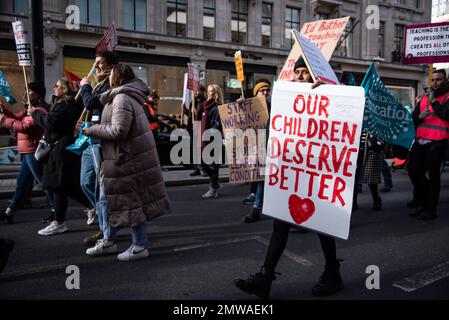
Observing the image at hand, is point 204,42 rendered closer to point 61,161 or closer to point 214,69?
point 214,69

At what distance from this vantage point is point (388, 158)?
44.7 ft

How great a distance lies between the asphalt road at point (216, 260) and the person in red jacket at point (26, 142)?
1.10ft

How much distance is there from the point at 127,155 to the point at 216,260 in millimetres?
1333

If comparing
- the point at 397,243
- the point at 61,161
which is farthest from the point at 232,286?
the point at 61,161

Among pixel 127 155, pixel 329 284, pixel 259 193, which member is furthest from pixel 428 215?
pixel 127 155

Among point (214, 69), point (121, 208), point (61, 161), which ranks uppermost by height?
point (214, 69)

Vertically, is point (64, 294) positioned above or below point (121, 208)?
below

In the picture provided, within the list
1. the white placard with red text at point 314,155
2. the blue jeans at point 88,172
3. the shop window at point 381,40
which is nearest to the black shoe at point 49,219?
the blue jeans at point 88,172

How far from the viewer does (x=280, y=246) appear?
297cm

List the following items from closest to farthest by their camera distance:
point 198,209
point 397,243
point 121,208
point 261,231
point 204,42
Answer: point 121,208
point 397,243
point 261,231
point 198,209
point 204,42

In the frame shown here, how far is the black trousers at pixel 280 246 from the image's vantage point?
2.95 meters

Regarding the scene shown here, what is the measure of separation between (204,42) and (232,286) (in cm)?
1904

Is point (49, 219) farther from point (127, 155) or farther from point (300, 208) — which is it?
point (300, 208)
